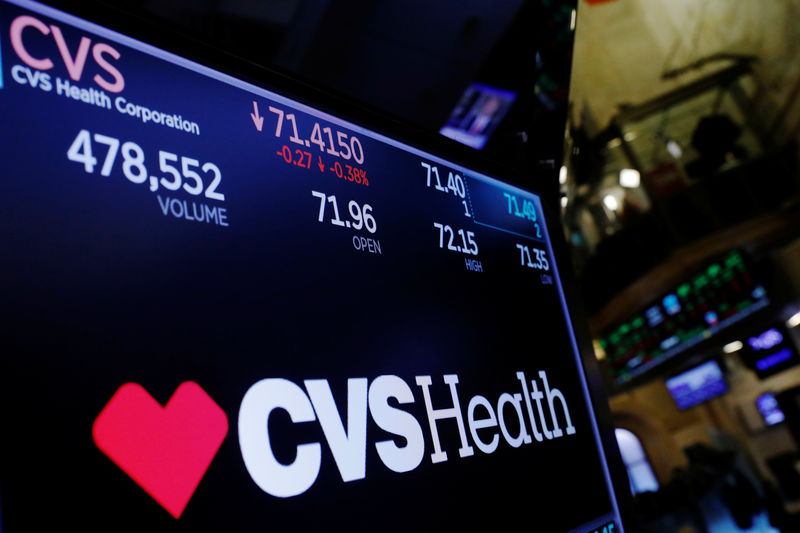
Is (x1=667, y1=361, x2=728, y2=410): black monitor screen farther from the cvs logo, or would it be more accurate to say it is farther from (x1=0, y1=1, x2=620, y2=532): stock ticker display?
the cvs logo

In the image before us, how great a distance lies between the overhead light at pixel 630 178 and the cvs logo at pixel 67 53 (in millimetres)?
9466

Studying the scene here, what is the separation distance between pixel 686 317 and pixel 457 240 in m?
7.85

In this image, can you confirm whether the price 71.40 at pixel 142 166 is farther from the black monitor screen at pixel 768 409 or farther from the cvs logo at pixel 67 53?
the black monitor screen at pixel 768 409

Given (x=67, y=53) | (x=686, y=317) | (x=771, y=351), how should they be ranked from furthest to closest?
1. (x=771, y=351)
2. (x=686, y=317)
3. (x=67, y=53)

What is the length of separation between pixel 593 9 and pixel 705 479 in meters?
8.90

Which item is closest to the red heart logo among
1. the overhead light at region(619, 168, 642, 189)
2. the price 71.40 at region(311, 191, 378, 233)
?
the price 71.40 at region(311, 191, 378, 233)

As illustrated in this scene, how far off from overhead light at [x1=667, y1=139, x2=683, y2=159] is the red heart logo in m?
10.5

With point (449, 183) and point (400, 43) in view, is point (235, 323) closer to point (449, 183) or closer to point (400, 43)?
point (449, 183)

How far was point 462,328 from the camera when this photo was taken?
1.41 meters

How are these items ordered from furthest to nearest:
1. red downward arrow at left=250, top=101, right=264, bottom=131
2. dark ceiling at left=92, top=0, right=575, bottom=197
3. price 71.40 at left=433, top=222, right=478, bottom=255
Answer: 1. dark ceiling at left=92, top=0, right=575, bottom=197
2. price 71.40 at left=433, top=222, right=478, bottom=255
3. red downward arrow at left=250, top=101, right=264, bottom=131

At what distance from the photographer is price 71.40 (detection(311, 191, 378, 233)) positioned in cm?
125

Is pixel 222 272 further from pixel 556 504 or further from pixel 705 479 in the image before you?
pixel 705 479

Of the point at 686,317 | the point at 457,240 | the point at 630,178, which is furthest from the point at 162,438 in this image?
the point at 630,178

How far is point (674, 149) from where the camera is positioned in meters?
10.1
